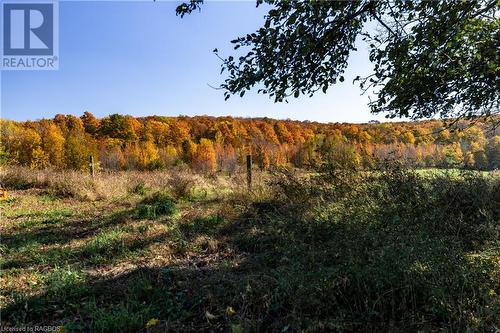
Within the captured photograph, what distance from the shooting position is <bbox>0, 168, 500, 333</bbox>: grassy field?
2697 millimetres

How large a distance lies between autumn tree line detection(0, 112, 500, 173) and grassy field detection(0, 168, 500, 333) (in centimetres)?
67

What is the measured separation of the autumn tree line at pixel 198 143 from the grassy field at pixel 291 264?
0.67 m

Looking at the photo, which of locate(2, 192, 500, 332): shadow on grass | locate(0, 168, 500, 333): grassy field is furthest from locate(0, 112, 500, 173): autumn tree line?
locate(2, 192, 500, 332): shadow on grass

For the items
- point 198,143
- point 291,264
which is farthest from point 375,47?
point 198,143

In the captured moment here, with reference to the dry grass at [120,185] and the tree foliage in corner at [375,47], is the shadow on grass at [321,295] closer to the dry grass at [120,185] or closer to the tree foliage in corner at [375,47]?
the tree foliage in corner at [375,47]

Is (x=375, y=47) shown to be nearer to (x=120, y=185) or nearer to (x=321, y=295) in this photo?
(x=321, y=295)

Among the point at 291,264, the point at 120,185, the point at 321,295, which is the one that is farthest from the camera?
the point at 120,185

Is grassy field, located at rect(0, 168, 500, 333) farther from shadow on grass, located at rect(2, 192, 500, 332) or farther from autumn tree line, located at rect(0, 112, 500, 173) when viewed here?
autumn tree line, located at rect(0, 112, 500, 173)

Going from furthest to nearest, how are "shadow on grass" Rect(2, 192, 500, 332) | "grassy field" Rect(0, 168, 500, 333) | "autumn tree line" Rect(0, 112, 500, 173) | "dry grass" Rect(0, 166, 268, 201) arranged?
"dry grass" Rect(0, 166, 268, 201), "autumn tree line" Rect(0, 112, 500, 173), "grassy field" Rect(0, 168, 500, 333), "shadow on grass" Rect(2, 192, 500, 332)

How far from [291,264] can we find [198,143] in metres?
70.7

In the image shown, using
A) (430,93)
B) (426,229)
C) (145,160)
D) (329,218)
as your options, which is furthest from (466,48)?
(145,160)

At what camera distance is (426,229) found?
3369 mm

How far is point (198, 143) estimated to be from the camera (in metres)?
72.9

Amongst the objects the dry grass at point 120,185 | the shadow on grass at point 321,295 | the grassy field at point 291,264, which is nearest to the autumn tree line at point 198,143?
the grassy field at point 291,264
